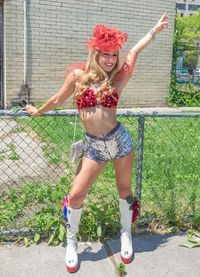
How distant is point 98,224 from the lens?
3.41 meters

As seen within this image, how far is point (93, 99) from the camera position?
2750 millimetres

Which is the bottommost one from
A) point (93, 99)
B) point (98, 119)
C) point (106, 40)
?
point (98, 119)

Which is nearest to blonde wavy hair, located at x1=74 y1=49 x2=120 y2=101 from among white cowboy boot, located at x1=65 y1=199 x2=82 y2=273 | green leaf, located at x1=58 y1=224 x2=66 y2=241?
white cowboy boot, located at x1=65 y1=199 x2=82 y2=273

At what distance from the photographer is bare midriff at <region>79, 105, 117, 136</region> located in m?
2.79

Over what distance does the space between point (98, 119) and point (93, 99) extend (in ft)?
0.49

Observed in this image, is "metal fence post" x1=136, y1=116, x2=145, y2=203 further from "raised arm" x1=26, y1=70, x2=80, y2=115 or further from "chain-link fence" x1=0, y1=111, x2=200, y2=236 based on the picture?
"raised arm" x1=26, y1=70, x2=80, y2=115

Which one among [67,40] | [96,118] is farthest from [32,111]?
[67,40]

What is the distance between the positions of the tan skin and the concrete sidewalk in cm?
48

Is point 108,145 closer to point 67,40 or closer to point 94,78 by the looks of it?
point 94,78

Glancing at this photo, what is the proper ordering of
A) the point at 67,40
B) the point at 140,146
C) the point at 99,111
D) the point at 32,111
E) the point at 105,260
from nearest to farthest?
the point at 99,111 < the point at 32,111 < the point at 105,260 < the point at 140,146 < the point at 67,40

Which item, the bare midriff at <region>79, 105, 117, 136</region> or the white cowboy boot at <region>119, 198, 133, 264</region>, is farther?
the white cowboy boot at <region>119, 198, 133, 264</region>

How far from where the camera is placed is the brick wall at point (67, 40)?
9266 mm

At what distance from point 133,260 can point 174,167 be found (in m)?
2.33

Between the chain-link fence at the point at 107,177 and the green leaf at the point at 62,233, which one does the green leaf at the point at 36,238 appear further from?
the green leaf at the point at 62,233
